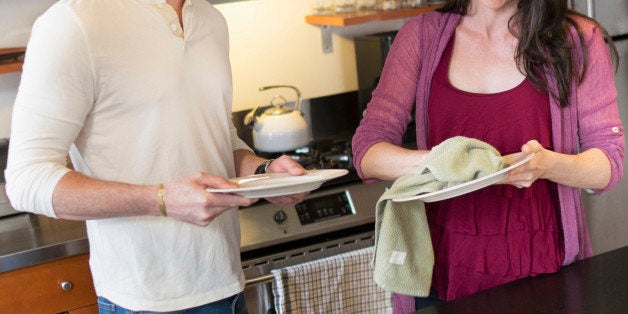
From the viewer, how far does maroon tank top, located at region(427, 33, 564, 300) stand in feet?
5.64

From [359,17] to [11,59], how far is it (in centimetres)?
117

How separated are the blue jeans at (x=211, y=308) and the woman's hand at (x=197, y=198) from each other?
26 cm

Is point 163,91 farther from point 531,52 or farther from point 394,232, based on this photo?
point 531,52

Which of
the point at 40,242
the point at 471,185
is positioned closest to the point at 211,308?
the point at 471,185

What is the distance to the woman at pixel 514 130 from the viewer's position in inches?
67.4

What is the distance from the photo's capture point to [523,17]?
1.79 metres

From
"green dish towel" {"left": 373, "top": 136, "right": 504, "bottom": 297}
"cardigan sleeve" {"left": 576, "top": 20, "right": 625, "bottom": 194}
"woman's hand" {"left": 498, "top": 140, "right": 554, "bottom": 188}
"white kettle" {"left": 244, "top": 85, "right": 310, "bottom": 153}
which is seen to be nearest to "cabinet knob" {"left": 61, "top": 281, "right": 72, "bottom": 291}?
"white kettle" {"left": 244, "top": 85, "right": 310, "bottom": 153}

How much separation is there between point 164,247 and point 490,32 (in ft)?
2.81

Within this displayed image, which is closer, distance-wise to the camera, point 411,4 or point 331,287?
point 331,287

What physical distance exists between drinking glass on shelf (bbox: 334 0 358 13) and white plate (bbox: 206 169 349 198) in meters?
1.55

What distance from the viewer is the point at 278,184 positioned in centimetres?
142

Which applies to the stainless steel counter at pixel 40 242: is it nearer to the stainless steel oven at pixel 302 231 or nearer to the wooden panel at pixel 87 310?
the wooden panel at pixel 87 310

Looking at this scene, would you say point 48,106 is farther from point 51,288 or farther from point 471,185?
point 51,288

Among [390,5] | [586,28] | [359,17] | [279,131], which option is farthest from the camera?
[390,5]
